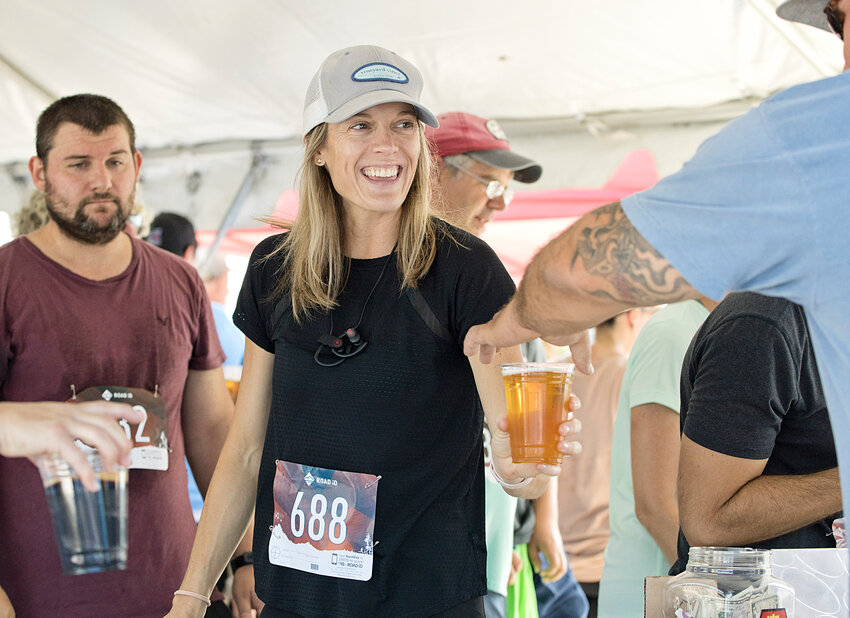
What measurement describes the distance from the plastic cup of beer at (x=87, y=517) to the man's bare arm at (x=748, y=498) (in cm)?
117

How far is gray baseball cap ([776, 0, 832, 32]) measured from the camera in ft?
5.40

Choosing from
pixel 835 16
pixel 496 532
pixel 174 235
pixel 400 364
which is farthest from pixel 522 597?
pixel 174 235

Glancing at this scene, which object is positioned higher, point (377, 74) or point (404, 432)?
point (377, 74)

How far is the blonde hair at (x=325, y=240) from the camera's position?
2066 mm

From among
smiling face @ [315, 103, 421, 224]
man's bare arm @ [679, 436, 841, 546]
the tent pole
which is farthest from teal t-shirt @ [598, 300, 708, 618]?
the tent pole

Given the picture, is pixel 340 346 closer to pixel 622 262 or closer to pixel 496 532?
pixel 622 262

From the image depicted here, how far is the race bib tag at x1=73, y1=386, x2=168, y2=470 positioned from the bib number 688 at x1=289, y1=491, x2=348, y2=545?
700 millimetres

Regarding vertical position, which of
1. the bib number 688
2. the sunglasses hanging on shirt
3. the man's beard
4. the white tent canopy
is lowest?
the bib number 688

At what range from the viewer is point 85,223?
2641 mm

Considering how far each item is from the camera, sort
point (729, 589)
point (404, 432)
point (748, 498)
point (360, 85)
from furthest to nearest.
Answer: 1. point (360, 85)
2. point (404, 432)
3. point (748, 498)
4. point (729, 589)

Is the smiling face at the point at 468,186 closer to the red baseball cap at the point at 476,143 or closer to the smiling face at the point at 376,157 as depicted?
the red baseball cap at the point at 476,143

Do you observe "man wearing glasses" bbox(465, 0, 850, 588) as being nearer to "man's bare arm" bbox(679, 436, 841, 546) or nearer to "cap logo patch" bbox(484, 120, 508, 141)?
"man's bare arm" bbox(679, 436, 841, 546)

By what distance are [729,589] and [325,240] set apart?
3.80ft

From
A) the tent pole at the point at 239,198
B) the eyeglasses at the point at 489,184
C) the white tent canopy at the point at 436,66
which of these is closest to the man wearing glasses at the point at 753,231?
the eyeglasses at the point at 489,184
